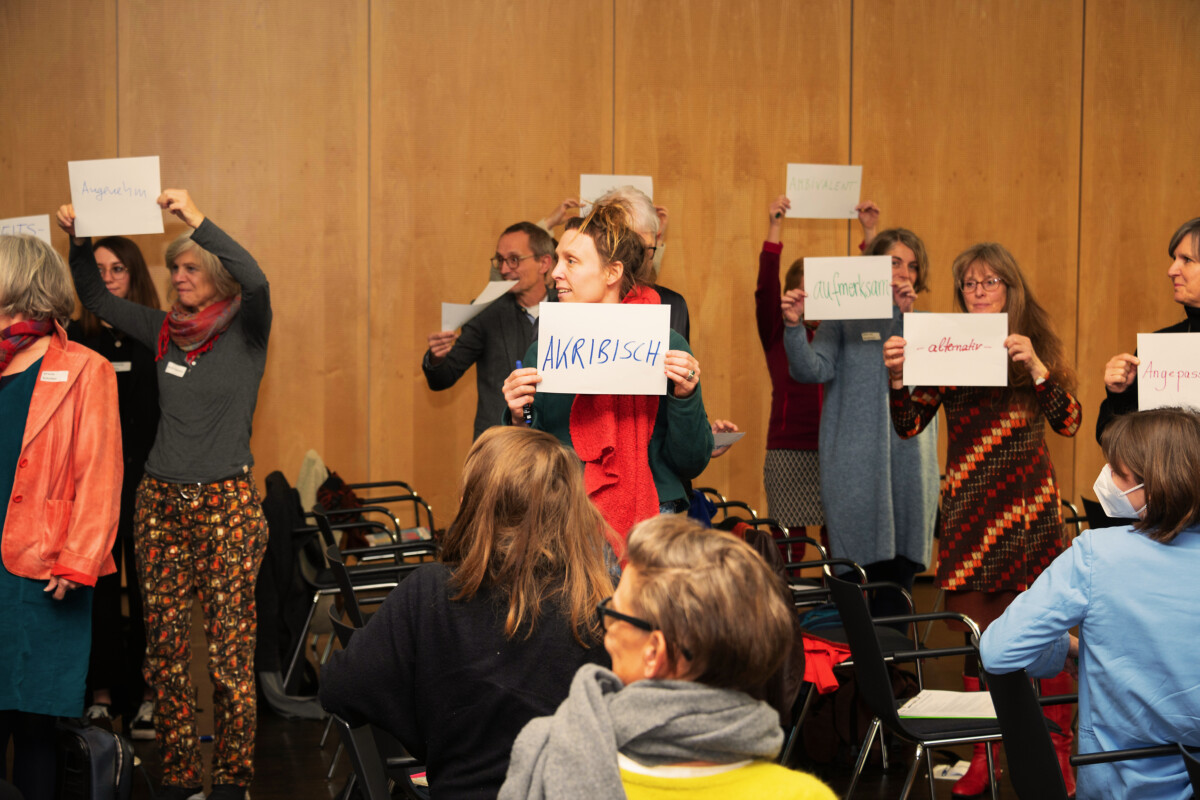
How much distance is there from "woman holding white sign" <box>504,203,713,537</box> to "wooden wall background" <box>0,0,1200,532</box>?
353cm

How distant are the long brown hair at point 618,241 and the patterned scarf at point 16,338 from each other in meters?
1.50

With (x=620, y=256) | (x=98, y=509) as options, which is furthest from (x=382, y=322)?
(x=620, y=256)

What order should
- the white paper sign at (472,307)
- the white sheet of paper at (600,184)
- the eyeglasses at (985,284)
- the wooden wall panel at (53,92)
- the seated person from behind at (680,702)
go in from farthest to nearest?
the wooden wall panel at (53,92)
the white sheet of paper at (600,184)
the white paper sign at (472,307)
the eyeglasses at (985,284)
the seated person from behind at (680,702)

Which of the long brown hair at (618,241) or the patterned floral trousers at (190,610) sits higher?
the long brown hair at (618,241)

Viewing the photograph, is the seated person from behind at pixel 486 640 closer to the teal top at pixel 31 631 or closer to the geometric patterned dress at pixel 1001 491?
the teal top at pixel 31 631

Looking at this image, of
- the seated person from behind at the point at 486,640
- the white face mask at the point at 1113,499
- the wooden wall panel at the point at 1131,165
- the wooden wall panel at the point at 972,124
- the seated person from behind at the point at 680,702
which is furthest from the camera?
the wooden wall panel at the point at 1131,165

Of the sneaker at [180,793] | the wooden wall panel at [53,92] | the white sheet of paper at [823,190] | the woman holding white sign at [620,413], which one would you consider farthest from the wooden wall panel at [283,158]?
the woman holding white sign at [620,413]

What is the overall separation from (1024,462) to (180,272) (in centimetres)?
265

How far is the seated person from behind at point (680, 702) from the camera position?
1.15m

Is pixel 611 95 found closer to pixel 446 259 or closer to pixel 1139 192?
pixel 446 259

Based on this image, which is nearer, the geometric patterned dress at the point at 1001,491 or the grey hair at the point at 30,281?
the grey hair at the point at 30,281

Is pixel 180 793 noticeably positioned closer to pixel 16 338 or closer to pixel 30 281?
pixel 16 338

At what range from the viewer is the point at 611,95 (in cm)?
595

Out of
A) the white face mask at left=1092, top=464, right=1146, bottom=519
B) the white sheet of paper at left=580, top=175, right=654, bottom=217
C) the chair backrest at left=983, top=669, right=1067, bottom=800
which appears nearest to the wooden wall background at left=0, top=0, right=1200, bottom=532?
the white sheet of paper at left=580, top=175, right=654, bottom=217
